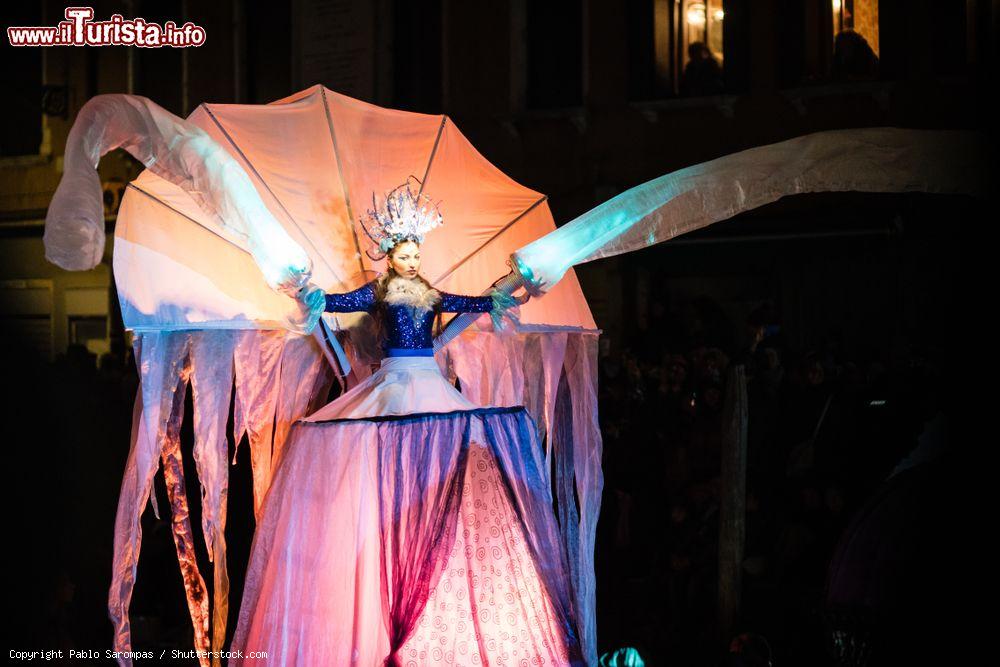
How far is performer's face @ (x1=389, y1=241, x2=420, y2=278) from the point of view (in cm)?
500

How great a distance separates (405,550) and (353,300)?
3.75 ft

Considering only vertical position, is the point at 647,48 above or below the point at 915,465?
above

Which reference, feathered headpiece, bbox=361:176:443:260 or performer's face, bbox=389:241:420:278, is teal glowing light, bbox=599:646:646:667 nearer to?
performer's face, bbox=389:241:420:278

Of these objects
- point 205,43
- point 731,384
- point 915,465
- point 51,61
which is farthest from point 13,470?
point 51,61

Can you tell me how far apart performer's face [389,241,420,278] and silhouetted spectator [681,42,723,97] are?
615 cm

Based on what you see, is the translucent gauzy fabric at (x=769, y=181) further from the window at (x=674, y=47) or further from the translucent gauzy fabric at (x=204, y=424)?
the window at (x=674, y=47)

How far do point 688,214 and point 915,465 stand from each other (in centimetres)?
136

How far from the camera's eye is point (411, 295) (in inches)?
194

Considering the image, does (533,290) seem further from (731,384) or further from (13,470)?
(13,470)

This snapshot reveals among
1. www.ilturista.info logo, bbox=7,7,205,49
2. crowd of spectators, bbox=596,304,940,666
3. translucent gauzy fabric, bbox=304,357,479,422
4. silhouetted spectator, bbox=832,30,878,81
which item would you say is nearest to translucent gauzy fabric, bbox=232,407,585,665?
translucent gauzy fabric, bbox=304,357,479,422

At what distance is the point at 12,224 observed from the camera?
13781 millimetres

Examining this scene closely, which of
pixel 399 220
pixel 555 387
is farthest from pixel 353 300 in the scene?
pixel 555 387

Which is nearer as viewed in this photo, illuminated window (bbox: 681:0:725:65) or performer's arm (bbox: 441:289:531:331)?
performer's arm (bbox: 441:289:531:331)

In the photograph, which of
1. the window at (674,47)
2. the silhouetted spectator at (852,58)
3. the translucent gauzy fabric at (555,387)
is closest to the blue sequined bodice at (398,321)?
the translucent gauzy fabric at (555,387)
